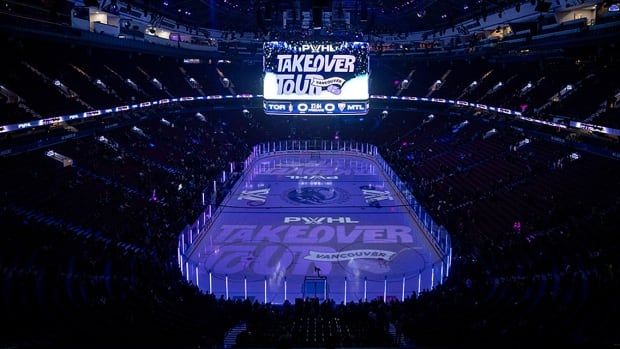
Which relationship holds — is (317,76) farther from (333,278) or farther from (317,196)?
(333,278)

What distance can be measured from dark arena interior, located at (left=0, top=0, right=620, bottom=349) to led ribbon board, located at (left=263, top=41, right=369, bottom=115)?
0.44 ft

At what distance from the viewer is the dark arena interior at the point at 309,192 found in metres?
12.6

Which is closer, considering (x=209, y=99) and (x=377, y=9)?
(x=377, y=9)

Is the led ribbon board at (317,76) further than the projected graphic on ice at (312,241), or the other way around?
the led ribbon board at (317,76)

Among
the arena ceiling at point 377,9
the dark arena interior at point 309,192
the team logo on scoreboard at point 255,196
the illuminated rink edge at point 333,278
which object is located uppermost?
the arena ceiling at point 377,9

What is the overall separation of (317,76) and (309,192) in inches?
314

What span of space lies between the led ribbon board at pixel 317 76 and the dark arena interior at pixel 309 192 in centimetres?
13

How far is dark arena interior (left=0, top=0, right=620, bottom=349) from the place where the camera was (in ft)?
41.5

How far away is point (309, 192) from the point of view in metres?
33.1

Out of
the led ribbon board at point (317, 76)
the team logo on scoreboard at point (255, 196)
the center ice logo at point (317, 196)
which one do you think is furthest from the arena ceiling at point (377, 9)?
the center ice logo at point (317, 196)

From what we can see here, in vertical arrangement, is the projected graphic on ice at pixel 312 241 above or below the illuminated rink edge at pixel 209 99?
below

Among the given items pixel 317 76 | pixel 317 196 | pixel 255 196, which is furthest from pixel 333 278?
pixel 317 76

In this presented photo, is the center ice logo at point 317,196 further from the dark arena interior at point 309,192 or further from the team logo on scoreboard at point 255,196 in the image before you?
the team logo on scoreboard at point 255,196

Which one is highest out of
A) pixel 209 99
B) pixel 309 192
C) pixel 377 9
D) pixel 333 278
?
pixel 377 9
